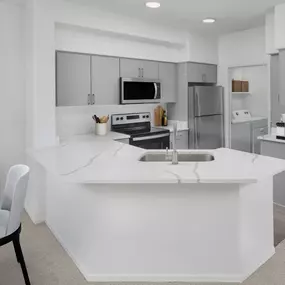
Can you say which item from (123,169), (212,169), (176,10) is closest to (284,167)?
(212,169)

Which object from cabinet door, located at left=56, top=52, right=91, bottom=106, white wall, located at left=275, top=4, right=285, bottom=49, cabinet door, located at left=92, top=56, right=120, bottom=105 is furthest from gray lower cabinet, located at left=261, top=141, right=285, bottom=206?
cabinet door, located at left=56, top=52, right=91, bottom=106

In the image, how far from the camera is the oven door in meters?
4.33

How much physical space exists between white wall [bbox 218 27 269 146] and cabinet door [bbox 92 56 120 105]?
204cm

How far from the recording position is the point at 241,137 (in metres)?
5.62

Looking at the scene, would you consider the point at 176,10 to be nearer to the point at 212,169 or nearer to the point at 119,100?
the point at 119,100

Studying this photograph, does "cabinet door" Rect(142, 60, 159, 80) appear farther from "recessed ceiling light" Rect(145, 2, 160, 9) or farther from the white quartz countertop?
the white quartz countertop

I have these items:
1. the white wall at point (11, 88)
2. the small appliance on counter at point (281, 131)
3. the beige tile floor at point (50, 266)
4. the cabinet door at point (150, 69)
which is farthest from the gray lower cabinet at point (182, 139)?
the white wall at point (11, 88)

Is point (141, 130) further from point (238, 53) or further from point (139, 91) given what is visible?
point (238, 53)

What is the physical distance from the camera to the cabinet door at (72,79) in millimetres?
3732

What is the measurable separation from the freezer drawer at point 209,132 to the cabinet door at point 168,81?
0.56 meters

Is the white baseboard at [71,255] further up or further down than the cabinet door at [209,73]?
further down

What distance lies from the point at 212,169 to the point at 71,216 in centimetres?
126

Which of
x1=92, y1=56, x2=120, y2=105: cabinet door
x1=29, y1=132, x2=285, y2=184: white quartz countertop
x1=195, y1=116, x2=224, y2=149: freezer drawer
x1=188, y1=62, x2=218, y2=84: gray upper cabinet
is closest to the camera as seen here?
x1=29, y1=132, x2=285, y2=184: white quartz countertop

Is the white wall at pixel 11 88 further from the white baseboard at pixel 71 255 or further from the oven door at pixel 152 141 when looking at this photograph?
the oven door at pixel 152 141
